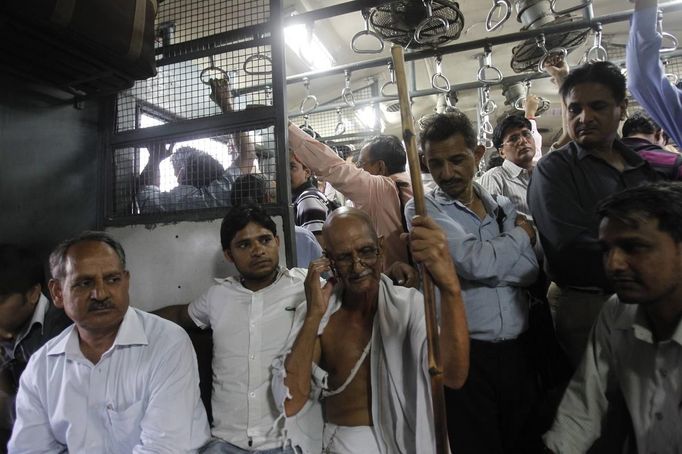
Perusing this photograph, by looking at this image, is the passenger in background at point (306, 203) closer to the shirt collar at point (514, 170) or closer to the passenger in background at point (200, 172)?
the passenger in background at point (200, 172)

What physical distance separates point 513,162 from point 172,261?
2454mm

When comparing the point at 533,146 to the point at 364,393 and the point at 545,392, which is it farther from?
the point at 364,393

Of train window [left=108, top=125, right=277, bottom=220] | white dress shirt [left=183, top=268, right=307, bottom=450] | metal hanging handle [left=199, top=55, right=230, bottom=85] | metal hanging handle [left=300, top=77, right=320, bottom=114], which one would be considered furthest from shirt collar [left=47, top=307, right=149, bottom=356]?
metal hanging handle [left=300, top=77, right=320, bottom=114]

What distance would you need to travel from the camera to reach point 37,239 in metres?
2.36

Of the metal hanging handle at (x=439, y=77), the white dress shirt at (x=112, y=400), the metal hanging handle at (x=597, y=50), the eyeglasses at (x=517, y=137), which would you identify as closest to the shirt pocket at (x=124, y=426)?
the white dress shirt at (x=112, y=400)

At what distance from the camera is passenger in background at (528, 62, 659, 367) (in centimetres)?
171

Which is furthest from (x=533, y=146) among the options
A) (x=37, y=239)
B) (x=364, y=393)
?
(x=37, y=239)

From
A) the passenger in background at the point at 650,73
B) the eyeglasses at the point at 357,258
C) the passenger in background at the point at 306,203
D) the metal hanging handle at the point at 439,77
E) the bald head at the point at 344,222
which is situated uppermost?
the metal hanging handle at the point at 439,77

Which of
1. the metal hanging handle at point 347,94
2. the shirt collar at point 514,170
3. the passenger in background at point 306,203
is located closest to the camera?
the passenger in background at point 306,203

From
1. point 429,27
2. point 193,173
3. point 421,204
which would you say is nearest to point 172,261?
point 193,173

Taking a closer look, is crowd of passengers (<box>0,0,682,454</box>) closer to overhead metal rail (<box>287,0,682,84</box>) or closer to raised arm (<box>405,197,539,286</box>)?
raised arm (<box>405,197,539,286</box>)

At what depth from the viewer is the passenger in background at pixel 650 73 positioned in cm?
193

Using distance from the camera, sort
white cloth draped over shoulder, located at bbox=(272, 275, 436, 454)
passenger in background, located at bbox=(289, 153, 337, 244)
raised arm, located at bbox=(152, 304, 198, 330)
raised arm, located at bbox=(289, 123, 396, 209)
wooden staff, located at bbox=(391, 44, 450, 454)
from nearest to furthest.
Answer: wooden staff, located at bbox=(391, 44, 450, 454) → white cloth draped over shoulder, located at bbox=(272, 275, 436, 454) → raised arm, located at bbox=(152, 304, 198, 330) → raised arm, located at bbox=(289, 123, 396, 209) → passenger in background, located at bbox=(289, 153, 337, 244)

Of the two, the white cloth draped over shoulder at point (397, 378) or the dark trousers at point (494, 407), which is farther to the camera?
the dark trousers at point (494, 407)
